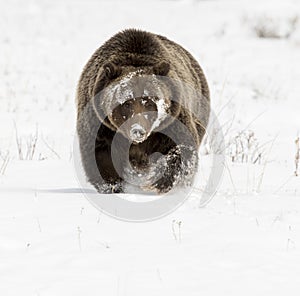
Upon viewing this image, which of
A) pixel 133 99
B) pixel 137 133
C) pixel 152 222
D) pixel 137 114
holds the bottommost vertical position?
pixel 152 222

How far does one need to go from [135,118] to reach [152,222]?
1.14m

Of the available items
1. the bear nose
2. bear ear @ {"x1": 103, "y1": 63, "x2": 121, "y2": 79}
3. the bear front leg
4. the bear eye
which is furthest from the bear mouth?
the bear front leg

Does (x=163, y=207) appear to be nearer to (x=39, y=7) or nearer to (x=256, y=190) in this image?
(x=256, y=190)

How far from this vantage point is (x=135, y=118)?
489 cm

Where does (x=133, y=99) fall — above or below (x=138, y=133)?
above

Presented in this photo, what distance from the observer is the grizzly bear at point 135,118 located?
498cm

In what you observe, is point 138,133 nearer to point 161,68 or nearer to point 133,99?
point 133,99

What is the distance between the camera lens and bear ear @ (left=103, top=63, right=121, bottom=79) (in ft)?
16.7

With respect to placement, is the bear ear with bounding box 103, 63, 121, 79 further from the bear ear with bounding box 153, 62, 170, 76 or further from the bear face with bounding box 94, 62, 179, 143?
the bear ear with bounding box 153, 62, 170, 76

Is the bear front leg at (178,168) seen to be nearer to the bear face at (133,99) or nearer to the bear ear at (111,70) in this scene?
the bear face at (133,99)

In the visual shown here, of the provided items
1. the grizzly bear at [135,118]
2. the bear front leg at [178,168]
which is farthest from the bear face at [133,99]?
the bear front leg at [178,168]

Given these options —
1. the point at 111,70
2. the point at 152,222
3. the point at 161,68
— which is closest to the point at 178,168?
the point at 161,68

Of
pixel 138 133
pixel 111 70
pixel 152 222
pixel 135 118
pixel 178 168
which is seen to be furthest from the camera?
pixel 178 168

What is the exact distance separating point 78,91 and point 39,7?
53.5 feet
